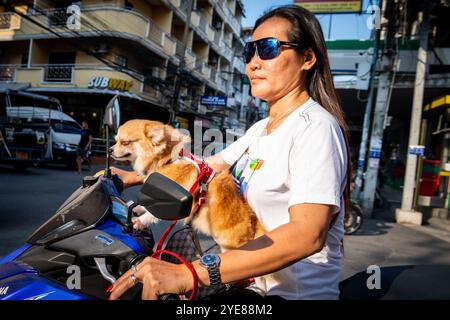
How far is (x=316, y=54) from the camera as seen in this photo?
1.26 metres

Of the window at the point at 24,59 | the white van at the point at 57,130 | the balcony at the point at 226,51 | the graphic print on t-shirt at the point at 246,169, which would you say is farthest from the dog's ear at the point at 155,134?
the balcony at the point at 226,51

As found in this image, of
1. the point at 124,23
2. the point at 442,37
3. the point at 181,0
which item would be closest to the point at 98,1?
the point at 124,23

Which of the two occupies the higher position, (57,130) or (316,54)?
(316,54)

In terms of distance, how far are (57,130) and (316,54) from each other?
11350mm

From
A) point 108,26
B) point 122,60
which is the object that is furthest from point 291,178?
point 122,60

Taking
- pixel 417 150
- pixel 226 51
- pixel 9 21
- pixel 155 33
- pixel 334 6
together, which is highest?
pixel 226 51

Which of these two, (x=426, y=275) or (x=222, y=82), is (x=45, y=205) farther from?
(x=222, y=82)

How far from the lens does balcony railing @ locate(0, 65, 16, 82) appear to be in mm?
18344

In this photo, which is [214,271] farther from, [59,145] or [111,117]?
[59,145]

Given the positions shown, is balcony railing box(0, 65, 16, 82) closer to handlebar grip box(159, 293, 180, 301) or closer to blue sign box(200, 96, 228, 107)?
blue sign box(200, 96, 228, 107)

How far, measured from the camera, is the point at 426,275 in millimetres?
1436

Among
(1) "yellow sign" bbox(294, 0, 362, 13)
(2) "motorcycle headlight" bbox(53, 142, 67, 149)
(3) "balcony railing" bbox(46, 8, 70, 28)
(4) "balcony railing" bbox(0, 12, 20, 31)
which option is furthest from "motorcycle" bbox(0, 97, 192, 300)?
(4) "balcony railing" bbox(0, 12, 20, 31)

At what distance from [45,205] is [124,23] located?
12.0 meters

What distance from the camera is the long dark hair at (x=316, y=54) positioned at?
122 centimetres
